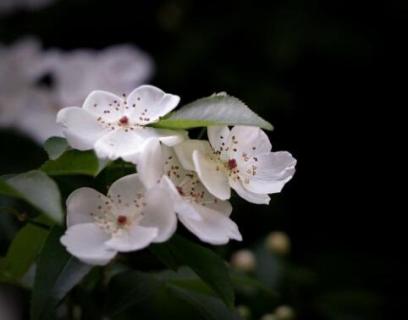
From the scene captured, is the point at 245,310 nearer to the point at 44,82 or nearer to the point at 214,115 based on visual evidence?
the point at 214,115

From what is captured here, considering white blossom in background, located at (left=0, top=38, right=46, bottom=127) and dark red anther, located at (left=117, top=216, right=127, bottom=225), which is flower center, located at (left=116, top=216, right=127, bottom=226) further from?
white blossom in background, located at (left=0, top=38, right=46, bottom=127)

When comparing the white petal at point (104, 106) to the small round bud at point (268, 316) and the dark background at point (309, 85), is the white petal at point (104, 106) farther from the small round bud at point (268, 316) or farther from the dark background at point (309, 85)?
the dark background at point (309, 85)

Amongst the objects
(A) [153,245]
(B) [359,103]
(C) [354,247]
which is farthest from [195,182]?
(B) [359,103]

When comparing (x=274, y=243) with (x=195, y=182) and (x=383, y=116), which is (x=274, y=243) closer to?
(x=195, y=182)

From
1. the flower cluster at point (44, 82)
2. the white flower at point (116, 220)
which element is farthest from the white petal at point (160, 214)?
the flower cluster at point (44, 82)

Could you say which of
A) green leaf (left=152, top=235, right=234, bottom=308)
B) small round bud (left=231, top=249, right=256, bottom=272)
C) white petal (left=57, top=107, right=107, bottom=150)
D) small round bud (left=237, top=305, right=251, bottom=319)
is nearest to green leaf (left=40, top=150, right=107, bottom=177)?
white petal (left=57, top=107, right=107, bottom=150)

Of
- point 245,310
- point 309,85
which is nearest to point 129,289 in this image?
point 245,310
